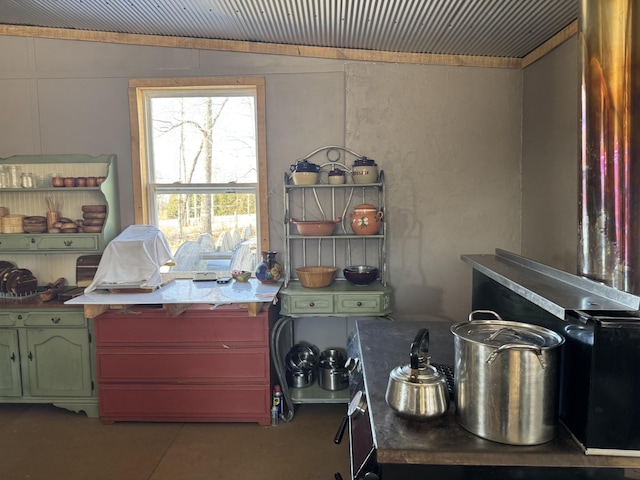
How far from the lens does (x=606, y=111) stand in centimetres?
146

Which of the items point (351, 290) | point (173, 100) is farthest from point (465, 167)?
point (173, 100)

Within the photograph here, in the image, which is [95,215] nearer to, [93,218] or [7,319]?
[93,218]

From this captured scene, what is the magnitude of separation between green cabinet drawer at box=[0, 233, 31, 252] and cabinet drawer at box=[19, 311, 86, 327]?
1.61 feet

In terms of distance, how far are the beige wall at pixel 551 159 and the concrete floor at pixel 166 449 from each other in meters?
1.76

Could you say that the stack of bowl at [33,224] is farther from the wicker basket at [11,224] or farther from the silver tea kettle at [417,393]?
the silver tea kettle at [417,393]

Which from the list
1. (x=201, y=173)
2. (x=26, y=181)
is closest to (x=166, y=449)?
(x=201, y=173)

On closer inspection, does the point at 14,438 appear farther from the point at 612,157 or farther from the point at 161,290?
the point at 612,157

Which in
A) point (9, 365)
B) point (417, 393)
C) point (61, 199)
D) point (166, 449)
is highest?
point (61, 199)

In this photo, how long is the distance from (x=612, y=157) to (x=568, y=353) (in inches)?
25.7

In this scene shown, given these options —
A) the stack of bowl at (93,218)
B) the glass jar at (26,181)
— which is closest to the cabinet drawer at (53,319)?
the stack of bowl at (93,218)

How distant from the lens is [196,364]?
292 cm

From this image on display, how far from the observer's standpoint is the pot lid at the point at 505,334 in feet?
4.05

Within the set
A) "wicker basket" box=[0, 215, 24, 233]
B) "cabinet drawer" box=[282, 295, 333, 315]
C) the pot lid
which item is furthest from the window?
the pot lid

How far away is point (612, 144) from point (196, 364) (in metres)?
2.51
